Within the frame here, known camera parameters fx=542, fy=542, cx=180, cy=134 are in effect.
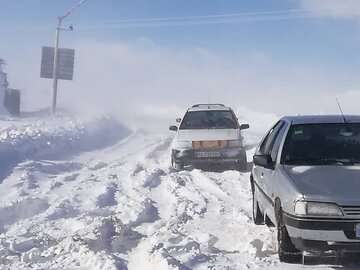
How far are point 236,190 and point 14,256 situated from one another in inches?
208

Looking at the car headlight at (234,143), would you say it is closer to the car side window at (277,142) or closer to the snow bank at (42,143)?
the snow bank at (42,143)

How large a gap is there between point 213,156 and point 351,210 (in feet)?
27.8

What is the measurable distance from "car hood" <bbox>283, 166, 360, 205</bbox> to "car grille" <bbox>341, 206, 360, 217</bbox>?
1.4 inches

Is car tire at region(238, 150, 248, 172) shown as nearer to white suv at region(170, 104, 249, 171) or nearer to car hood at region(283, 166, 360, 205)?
white suv at region(170, 104, 249, 171)

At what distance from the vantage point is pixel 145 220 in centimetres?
761

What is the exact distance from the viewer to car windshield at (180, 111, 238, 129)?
1409cm

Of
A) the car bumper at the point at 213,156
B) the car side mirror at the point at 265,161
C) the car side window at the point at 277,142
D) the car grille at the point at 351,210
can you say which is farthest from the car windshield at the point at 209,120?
the car grille at the point at 351,210

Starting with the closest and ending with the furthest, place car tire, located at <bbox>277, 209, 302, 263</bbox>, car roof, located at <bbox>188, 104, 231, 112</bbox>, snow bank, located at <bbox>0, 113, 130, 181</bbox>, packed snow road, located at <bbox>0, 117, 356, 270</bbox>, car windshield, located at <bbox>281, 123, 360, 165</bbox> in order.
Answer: car tire, located at <bbox>277, 209, 302, 263</bbox> → packed snow road, located at <bbox>0, 117, 356, 270</bbox> → car windshield, located at <bbox>281, 123, 360, 165</bbox> → car roof, located at <bbox>188, 104, 231, 112</bbox> → snow bank, located at <bbox>0, 113, 130, 181</bbox>

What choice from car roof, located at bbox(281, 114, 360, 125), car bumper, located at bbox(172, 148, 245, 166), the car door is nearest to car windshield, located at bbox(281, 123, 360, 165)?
car roof, located at bbox(281, 114, 360, 125)

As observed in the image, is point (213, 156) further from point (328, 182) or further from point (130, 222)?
point (328, 182)

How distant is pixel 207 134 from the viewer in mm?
13516

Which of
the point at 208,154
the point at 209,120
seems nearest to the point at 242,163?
the point at 208,154

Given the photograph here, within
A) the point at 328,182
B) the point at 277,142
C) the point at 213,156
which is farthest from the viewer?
the point at 213,156

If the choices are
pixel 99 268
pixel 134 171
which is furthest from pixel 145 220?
pixel 134 171
